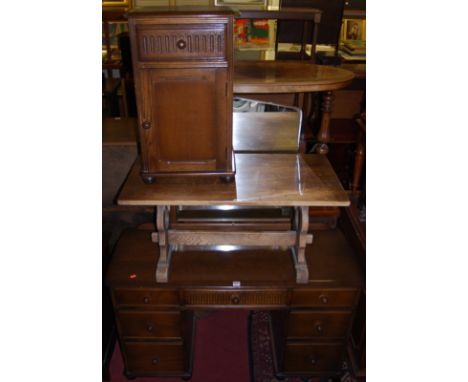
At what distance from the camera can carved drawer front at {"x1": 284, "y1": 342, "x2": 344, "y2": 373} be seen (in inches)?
80.4

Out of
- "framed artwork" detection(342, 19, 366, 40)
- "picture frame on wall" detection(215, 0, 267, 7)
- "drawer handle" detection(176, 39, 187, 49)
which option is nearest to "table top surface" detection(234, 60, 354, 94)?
"drawer handle" detection(176, 39, 187, 49)

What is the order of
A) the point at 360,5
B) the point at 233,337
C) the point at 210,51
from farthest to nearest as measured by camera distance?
the point at 360,5
the point at 233,337
the point at 210,51

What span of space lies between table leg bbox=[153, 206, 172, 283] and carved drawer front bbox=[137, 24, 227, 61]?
68 cm

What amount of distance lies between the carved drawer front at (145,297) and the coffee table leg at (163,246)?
0.07 m

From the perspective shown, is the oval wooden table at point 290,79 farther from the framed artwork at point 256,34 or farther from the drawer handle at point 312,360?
the framed artwork at point 256,34

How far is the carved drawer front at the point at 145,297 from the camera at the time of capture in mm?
1871

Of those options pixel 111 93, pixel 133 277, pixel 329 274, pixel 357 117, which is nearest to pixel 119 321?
pixel 133 277

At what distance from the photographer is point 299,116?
196cm

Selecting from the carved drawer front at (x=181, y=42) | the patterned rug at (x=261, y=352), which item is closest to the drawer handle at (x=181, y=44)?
the carved drawer front at (x=181, y=42)

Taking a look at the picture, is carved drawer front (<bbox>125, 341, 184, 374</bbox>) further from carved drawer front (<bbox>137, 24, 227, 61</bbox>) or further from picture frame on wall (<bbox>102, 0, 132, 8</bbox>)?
picture frame on wall (<bbox>102, 0, 132, 8</bbox>)

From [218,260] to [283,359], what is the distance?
0.63m

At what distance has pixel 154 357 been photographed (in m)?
2.08

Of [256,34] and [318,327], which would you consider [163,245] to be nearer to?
[318,327]

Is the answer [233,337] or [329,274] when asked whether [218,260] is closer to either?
[329,274]
